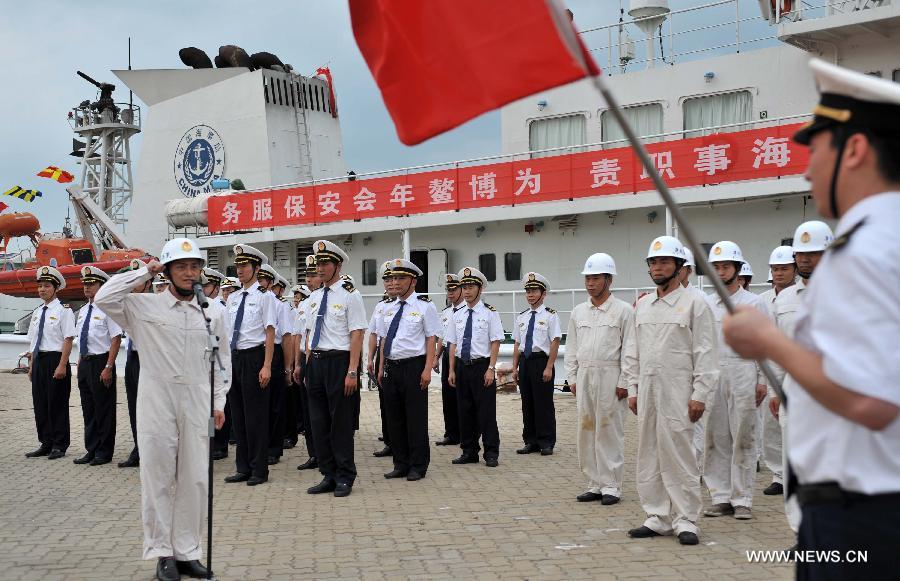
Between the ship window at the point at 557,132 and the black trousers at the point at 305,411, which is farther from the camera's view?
the ship window at the point at 557,132

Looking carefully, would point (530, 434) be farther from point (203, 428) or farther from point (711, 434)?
point (203, 428)

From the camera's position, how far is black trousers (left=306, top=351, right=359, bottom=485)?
8.56 metres

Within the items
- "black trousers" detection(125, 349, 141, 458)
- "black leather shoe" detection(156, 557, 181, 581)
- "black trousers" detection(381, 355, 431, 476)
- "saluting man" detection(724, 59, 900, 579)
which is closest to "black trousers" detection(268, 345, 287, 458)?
"black trousers" detection(125, 349, 141, 458)

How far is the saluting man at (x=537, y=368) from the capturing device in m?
11.1

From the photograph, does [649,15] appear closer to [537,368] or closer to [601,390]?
[537,368]

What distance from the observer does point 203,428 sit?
5.87 m

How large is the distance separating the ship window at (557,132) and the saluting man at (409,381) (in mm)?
10555

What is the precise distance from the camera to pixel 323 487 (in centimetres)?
864

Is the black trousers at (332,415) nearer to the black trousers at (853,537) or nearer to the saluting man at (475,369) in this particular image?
the saluting man at (475,369)

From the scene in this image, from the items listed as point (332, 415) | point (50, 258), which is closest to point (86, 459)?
point (332, 415)

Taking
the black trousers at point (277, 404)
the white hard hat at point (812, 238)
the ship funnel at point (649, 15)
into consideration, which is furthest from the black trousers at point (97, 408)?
the ship funnel at point (649, 15)

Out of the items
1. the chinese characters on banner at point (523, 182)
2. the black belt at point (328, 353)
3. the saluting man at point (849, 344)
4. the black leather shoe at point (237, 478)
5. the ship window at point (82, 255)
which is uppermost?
the chinese characters on banner at point (523, 182)

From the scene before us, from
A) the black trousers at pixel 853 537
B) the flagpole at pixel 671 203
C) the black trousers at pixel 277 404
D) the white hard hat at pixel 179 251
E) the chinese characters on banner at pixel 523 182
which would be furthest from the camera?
the chinese characters on banner at pixel 523 182

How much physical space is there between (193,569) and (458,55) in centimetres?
378
